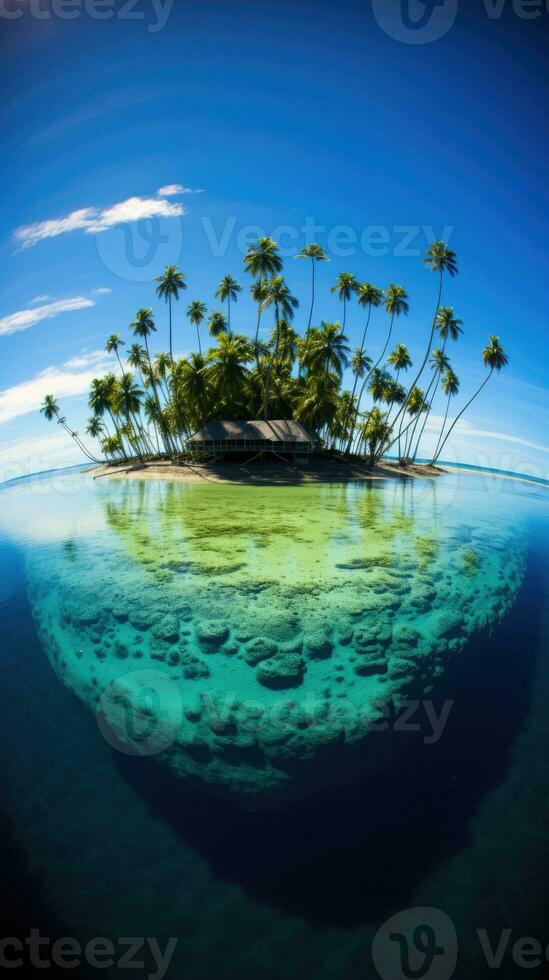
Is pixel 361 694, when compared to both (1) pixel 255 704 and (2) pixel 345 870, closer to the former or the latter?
(1) pixel 255 704

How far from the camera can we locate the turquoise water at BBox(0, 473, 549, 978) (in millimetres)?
3691

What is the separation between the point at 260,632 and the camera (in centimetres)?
790

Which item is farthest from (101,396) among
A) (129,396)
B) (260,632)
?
(260,632)

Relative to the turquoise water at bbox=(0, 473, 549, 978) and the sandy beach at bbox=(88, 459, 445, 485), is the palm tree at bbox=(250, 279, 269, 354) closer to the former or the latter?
the sandy beach at bbox=(88, 459, 445, 485)

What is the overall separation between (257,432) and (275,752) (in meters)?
36.8

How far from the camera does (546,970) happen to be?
10.8ft

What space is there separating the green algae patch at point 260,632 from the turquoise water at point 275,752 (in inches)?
1.8

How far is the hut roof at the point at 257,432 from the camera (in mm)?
40125

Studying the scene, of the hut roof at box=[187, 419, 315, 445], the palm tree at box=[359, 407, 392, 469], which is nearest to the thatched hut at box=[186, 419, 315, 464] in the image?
the hut roof at box=[187, 419, 315, 445]

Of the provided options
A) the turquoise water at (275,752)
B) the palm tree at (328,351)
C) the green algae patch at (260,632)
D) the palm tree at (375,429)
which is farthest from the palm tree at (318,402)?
the turquoise water at (275,752)

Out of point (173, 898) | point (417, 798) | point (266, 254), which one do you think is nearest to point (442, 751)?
point (417, 798)

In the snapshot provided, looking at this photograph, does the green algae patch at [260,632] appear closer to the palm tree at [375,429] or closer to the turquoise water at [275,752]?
the turquoise water at [275,752]

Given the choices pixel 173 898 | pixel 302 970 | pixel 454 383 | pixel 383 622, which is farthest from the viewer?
pixel 454 383

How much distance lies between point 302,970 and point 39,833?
337cm
